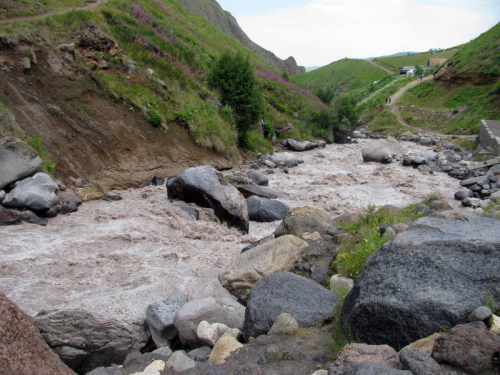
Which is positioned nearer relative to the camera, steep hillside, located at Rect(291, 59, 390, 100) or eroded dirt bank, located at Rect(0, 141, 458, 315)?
eroded dirt bank, located at Rect(0, 141, 458, 315)

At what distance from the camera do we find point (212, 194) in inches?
468

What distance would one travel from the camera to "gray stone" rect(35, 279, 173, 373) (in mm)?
5094

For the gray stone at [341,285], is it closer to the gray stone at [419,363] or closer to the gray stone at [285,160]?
the gray stone at [419,363]

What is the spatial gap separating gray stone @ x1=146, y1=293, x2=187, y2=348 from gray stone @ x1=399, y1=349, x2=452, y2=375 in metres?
3.62

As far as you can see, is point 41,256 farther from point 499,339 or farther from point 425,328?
point 499,339

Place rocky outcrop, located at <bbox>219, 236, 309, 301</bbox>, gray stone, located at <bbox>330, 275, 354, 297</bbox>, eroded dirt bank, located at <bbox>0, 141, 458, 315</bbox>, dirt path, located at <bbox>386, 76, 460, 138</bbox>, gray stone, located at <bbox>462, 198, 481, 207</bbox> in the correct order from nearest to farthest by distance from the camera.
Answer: gray stone, located at <bbox>330, 275, 354, 297</bbox>
rocky outcrop, located at <bbox>219, 236, 309, 301</bbox>
eroded dirt bank, located at <bbox>0, 141, 458, 315</bbox>
gray stone, located at <bbox>462, 198, 481, 207</bbox>
dirt path, located at <bbox>386, 76, 460, 138</bbox>

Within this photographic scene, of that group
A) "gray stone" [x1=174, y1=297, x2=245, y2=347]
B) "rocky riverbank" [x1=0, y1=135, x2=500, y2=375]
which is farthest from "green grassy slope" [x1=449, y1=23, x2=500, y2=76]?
"gray stone" [x1=174, y1=297, x2=245, y2=347]

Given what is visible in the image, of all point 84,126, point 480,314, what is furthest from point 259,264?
point 84,126

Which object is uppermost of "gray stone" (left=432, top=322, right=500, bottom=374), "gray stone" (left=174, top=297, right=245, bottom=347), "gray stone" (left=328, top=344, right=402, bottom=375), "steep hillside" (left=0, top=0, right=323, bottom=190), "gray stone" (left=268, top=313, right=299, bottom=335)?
"steep hillside" (left=0, top=0, right=323, bottom=190)

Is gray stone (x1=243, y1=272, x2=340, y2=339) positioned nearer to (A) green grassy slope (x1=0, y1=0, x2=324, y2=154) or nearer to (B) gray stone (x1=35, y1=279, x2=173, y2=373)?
(B) gray stone (x1=35, y1=279, x2=173, y2=373)

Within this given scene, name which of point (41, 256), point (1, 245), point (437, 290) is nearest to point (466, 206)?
point (437, 290)

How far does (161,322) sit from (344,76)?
10985 cm

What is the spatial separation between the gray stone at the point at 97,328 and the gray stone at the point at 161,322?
18 cm

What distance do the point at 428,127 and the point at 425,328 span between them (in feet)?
146
